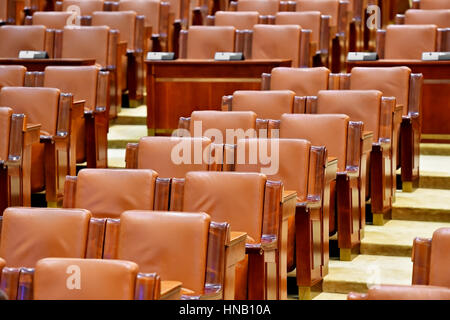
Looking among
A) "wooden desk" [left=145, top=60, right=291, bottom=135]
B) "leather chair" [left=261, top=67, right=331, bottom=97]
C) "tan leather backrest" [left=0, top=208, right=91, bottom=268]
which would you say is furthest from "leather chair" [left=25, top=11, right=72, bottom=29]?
"tan leather backrest" [left=0, top=208, right=91, bottom=268]

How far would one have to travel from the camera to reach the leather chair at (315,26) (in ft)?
5.39

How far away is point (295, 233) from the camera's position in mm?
1019

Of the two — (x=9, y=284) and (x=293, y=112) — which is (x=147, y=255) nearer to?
(x=9, y=284)

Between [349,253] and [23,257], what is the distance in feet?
1.35

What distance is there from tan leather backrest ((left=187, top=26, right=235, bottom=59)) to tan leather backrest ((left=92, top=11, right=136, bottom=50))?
15cm

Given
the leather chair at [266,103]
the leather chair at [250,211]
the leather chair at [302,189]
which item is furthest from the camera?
the leather chair at [266,103]

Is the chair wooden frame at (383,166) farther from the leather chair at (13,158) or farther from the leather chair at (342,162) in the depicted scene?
the leather chair at (13,158)

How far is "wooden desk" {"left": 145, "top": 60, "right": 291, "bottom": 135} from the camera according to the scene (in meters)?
1.50

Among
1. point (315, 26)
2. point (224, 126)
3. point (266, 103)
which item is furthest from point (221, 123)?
point (315, 26)

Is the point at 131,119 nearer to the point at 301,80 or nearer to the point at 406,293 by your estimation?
the point at 301,80

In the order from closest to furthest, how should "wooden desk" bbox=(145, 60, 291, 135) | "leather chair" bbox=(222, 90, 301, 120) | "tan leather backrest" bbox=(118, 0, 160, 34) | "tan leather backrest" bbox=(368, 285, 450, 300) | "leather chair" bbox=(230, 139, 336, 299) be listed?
"tan leather backrest" bbox=(368, 285, 450, 300), "leather chair" bbox=(230, 139, 336, 299), "leather chair" bbox=(222, 90, 301, 120), "wooden desk" bbox=(145, 60, 291, 135), "tan leather backrest" bbox=(118, 0, 160, 34)

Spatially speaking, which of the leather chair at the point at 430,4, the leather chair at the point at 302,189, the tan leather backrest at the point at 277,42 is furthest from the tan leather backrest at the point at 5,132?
the leather chair at the point at 430,4

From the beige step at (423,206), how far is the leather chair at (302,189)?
0.20 meters

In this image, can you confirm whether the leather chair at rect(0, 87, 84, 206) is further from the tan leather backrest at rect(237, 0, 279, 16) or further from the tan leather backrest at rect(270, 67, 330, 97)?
the tan leather backrest at rect(237, 0, 279, 16)
